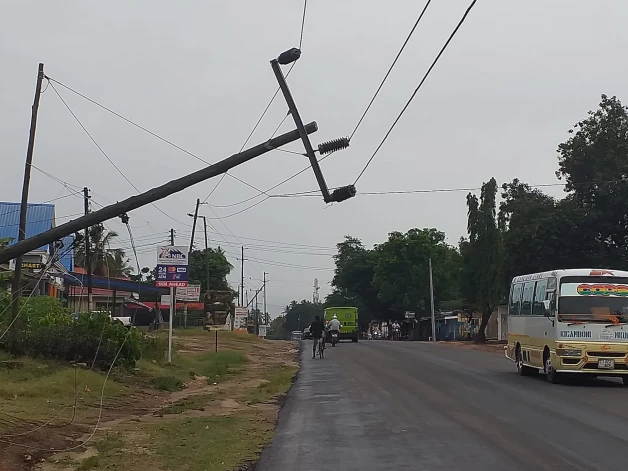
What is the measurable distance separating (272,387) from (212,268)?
6500 cm

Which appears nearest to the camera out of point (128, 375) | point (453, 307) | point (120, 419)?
point (120, 419)

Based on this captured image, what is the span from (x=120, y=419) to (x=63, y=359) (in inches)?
272

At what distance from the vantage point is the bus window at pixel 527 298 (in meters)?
23.7

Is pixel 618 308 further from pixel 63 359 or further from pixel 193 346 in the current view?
pixel 193 346

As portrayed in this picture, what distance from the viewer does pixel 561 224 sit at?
41.9 meters

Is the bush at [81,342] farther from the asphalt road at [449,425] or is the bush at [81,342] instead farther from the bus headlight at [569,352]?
the bus headlight at [569,352]

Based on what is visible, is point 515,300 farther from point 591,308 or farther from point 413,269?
point 413,269

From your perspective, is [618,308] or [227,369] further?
[227,369]

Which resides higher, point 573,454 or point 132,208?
point 132,208

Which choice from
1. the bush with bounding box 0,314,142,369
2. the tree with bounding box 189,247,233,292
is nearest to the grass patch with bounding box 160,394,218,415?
the bush with bounding box 0,314,142,369

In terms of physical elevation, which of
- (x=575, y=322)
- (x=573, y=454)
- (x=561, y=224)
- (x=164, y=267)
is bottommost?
(x=573, y=454)

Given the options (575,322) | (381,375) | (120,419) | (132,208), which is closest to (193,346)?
(381,375)

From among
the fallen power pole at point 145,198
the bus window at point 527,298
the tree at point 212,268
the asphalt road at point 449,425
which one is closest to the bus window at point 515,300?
the bus window at point 527,298

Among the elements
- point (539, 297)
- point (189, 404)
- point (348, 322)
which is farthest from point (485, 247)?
point (189, 404)
